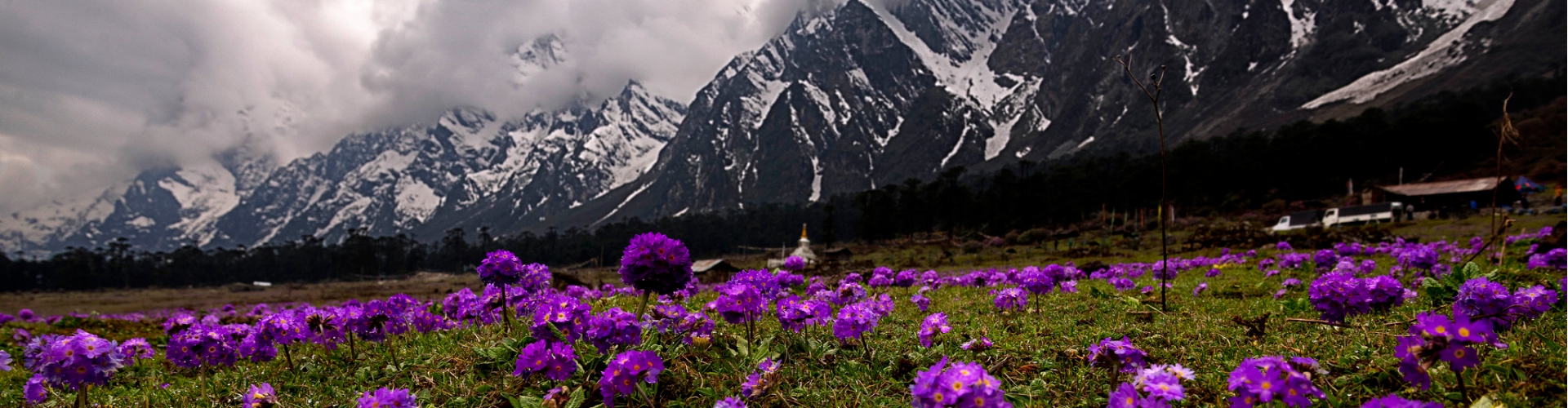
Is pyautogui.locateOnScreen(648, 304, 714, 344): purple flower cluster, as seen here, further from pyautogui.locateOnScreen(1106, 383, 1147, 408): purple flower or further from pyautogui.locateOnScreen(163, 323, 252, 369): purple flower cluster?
pyautogui.locateOnScreen(163, 323, 252, 369): purple flower cluster

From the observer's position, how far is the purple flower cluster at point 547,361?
3020 mm

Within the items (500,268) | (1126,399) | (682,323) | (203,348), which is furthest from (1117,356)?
(203,348)

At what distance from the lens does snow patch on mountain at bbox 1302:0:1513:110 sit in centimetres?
16550

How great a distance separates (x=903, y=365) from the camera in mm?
3564

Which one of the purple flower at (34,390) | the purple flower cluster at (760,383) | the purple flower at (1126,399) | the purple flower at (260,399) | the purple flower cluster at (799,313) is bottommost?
the purple flower at (34,390)

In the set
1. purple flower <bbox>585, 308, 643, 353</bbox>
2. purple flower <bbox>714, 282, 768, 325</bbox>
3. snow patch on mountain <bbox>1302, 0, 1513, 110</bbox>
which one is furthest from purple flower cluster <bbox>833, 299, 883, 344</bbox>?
snow patch on mountain <bbox>1302, 0, 1513, 110</bbox>

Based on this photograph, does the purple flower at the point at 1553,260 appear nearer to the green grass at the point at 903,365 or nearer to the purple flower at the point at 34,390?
the green grass at the point at 903,365

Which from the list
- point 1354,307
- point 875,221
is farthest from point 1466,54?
point 1354,307

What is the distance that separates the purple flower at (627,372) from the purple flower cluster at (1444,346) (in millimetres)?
2803

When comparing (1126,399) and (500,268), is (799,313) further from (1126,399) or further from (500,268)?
(500,268)

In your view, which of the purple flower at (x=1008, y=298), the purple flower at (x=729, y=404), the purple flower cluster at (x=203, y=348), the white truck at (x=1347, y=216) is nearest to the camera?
the purple flower at (x=729, y=404)

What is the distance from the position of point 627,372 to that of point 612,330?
1.92ft

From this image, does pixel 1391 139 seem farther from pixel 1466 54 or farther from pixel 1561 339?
pixel 1466 54

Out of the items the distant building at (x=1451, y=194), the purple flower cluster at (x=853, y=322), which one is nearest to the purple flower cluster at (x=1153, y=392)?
the purple flower cluster at (x=853, y=322)
